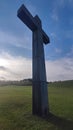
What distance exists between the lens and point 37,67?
408 inches

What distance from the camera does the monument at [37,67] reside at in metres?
9.93

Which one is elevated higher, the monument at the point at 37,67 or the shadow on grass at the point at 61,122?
the monument at the point at 37,67

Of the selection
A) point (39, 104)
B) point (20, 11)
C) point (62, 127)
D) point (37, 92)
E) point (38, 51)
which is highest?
point (20, 11)

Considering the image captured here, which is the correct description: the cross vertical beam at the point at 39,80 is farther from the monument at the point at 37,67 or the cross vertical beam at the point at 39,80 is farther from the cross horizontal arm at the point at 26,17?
the cross horizontal arm at the point at 26,17

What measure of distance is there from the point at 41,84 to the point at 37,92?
54 cm

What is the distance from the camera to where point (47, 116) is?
9805 mm

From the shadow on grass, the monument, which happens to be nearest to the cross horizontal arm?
the monument

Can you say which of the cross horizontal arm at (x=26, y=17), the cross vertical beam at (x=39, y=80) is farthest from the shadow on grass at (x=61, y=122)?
the cross horizontal arm at (x=26, y=17)

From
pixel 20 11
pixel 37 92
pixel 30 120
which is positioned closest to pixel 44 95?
pixel 37 92

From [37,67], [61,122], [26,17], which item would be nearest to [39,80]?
[37,67]

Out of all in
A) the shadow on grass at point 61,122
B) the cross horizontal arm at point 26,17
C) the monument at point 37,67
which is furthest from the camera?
the monument at point 37,67

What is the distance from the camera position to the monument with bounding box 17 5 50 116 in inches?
391

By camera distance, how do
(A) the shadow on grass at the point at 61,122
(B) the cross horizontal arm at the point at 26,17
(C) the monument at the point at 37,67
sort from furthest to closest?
1. (C) the monument at the point at 37,67
2. (B) the cross horizontal arm at the point at 26,17
3. (A) the shadow on grass at the point at 61,122

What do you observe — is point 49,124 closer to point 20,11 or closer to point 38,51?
point 38,51
